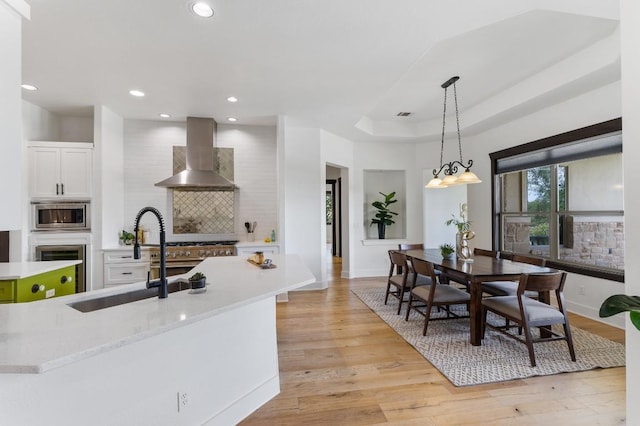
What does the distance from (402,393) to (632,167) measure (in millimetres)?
1916

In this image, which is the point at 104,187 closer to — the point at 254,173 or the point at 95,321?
the point at 254,173

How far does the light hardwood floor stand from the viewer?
1.93m

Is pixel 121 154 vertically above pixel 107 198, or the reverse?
pixel 121 154

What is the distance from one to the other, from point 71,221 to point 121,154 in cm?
124

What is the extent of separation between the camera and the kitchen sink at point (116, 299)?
1.65m

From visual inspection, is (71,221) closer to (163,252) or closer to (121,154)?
(121,154)

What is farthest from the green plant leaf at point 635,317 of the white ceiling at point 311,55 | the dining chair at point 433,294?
the white ceiling at point 311,55

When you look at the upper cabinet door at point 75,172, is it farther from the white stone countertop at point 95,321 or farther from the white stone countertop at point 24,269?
the white stone countertop at point 95,321

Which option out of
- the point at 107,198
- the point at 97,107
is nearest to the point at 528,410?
the point at 107,198

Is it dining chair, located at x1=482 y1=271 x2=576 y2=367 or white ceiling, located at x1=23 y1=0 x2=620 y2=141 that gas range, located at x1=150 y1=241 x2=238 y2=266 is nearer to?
white ceiling, located at x1=23 y1=0 x2=620 y2=141

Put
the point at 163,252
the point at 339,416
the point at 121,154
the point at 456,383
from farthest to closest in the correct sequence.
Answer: the point at 121,154, the point at 456,383, the point at 339,416, the point at 163,252

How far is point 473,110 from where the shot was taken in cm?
495

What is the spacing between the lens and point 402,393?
219 cm

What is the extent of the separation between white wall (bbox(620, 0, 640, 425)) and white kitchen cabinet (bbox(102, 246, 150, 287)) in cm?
492
